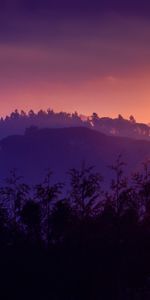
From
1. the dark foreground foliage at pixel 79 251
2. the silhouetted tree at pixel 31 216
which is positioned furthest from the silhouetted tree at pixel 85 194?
the silhouetted tree at pixel 31 216

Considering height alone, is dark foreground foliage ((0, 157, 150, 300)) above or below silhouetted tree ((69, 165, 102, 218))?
below

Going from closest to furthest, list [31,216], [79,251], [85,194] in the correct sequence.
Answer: [79,251] → [85,194] → [31,216]

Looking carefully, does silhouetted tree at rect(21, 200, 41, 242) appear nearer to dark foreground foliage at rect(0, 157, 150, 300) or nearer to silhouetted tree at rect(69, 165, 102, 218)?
dark foreground foliage at rect(0, 157, 150, 300)

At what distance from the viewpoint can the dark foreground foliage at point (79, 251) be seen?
145 ft

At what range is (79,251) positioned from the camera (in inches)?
1800

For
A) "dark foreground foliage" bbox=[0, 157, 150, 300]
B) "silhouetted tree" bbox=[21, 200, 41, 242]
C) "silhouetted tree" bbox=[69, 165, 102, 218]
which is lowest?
"dark foreground foliage" bbox=[0, 157, 150, 300]

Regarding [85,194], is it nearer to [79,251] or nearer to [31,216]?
[31,216]

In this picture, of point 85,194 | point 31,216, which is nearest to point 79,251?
point 85,194

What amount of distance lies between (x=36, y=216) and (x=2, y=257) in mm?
7484

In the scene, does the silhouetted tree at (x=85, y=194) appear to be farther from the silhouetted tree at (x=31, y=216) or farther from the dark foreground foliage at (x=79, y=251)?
the silhouetted tree at (x=31, y=216)

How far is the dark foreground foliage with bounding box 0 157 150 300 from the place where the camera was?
44188 millimetres

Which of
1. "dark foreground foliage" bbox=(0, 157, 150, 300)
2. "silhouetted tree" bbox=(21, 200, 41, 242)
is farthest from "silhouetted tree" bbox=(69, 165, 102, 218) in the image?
"silhouetted tree" bbox=(21, 200, 41, 242)

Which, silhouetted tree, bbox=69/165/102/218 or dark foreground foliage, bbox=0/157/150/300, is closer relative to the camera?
dark foreground foliage, bbox=0/157/150/300

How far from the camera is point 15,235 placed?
1906 inches
